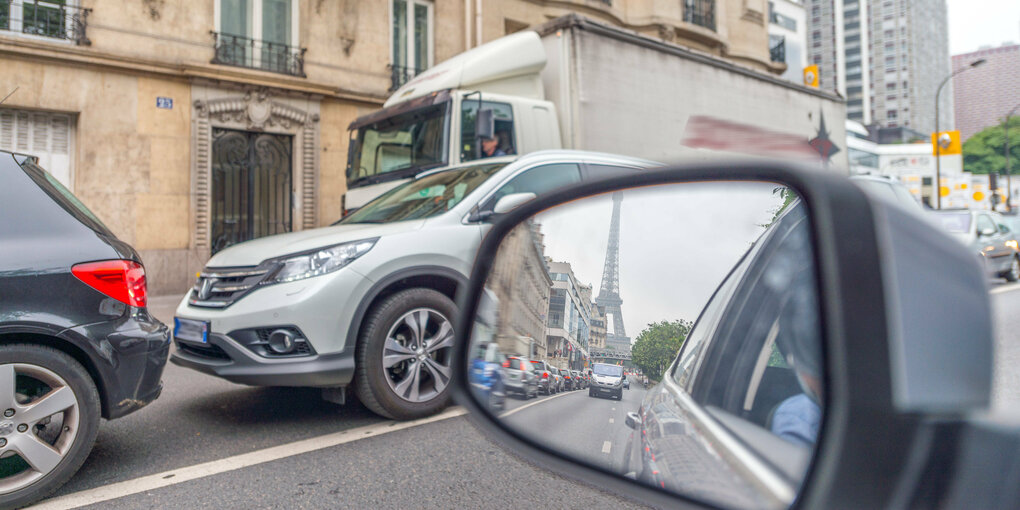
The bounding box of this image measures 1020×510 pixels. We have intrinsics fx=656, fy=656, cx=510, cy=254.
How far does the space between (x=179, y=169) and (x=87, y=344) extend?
37.0 ft

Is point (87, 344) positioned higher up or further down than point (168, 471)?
higher up

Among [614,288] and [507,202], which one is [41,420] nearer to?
[507,202]

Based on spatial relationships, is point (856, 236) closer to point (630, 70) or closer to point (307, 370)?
point (307, 370)

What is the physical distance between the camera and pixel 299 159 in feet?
46.7

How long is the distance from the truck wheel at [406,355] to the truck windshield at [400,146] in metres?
3.97

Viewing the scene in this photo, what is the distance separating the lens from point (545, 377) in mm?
1151

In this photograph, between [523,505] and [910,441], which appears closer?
[910,441]

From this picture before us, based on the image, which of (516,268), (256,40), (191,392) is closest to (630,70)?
(191,392)

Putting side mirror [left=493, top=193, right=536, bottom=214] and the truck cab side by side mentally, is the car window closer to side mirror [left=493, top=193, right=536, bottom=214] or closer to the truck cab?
side mirror [left=493, top=193, right=536, bottom=214]

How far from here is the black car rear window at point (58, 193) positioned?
9.92 ft

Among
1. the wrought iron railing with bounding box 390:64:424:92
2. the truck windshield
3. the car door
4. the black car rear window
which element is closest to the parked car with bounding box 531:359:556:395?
the car door

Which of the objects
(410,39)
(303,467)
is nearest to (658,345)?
(303,467)

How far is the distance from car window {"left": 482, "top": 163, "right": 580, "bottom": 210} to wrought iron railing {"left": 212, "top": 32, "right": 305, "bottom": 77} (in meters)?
11.1

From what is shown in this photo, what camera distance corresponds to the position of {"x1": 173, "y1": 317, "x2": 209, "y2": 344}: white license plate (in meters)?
3.52
